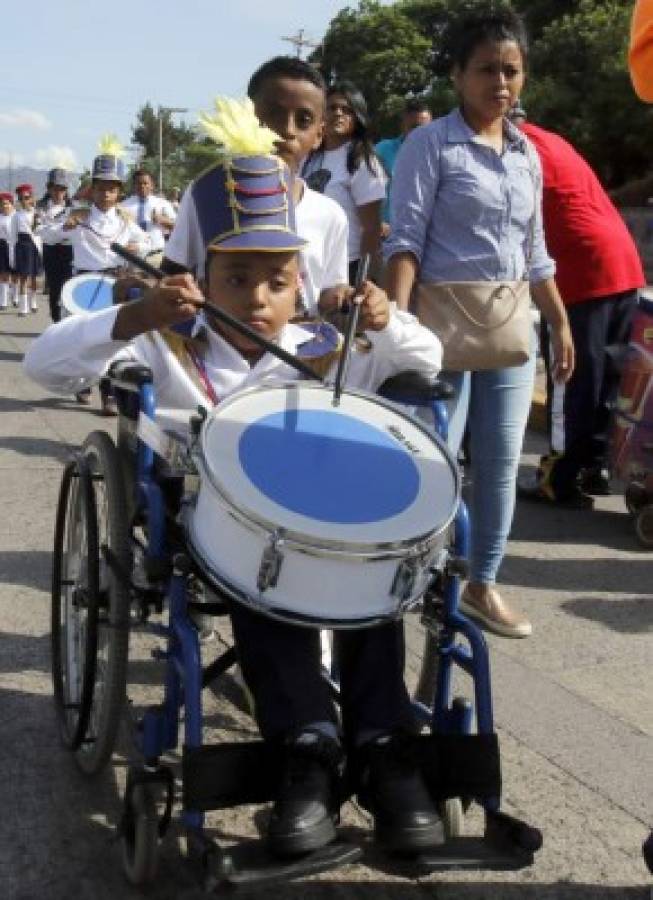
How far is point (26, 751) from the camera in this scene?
10.3 feet

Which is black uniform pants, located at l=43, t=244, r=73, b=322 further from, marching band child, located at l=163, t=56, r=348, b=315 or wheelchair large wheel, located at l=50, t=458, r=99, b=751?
wheelchair large wheel, located at l=50, t=458, r=99, b=751

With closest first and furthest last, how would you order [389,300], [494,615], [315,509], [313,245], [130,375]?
[315,509] → [130,375] → [389,300] → [313,245] → [494,615]

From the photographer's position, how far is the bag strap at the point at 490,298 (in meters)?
3.80

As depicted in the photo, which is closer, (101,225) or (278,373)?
(278,373)

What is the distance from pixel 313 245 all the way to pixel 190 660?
172 centimetres

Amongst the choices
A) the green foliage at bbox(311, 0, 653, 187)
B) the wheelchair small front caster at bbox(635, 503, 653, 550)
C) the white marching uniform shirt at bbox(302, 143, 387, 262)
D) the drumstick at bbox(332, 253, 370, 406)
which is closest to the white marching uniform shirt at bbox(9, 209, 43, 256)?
the green foliage at bbox(311, 0, 653, 187)

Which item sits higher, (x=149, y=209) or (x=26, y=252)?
(x=149, y=209)

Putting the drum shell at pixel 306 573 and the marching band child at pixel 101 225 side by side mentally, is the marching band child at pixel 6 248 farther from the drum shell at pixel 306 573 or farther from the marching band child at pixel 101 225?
the drum shell at pixel 306 573

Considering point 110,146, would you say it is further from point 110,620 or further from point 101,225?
point 110,620

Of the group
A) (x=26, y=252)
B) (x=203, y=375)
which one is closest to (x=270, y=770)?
(x=203, y=375)

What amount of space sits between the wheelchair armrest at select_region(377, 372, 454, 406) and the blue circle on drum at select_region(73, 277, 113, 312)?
3.25 metres

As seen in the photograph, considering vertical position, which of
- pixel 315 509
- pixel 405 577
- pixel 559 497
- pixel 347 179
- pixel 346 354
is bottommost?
pixel 559 497

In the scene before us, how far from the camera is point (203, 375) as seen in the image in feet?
9.59

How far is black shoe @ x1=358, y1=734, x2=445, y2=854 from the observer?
2.20 m
